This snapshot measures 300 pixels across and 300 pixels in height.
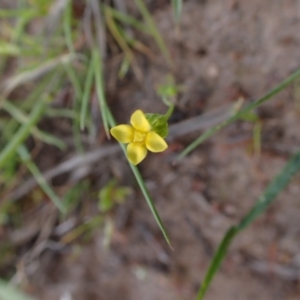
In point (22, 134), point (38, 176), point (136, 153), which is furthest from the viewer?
point (38, 176)

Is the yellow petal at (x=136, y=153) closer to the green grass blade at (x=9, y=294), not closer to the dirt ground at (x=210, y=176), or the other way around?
the dirt ground at (x=210, y=176)

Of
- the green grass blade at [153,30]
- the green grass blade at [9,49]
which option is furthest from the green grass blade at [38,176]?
the green grass blade at [153,30]

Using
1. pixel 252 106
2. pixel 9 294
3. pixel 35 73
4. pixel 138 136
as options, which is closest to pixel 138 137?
pixel 138 136

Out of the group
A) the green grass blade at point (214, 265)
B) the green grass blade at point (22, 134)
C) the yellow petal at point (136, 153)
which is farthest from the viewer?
the green grass blade at point (22, 134)

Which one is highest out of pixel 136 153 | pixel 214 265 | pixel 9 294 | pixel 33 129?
pixel 136 153

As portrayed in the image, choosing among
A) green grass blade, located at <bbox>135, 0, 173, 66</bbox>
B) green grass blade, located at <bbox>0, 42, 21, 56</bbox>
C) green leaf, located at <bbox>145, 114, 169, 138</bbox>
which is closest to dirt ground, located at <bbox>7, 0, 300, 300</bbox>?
green grass blade, located at <bbox>135, 0, 173, 66</bbox>

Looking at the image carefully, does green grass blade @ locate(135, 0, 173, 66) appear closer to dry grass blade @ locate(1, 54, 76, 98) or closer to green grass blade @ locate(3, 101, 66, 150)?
dry grass blade @ locate(1, 54, 76, 98)

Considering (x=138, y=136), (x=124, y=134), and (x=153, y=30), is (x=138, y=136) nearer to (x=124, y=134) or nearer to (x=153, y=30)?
(x=124, y=134)
